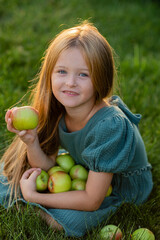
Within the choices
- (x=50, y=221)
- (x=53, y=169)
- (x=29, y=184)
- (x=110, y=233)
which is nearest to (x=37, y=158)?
(x=53, y=169)

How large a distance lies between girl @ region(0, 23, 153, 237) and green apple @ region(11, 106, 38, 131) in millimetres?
39

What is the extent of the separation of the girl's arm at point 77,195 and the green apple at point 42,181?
56 mm

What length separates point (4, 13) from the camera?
5.31 meters

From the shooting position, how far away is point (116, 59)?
7.97ft

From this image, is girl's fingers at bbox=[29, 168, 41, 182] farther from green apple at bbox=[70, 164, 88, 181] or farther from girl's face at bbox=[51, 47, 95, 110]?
girl's face at bbox=[51, 47, 95, 110]

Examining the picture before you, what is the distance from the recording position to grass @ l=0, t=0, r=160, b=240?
221 centimetres

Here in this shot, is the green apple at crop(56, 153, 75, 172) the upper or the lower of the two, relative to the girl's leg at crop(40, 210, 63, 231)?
upper

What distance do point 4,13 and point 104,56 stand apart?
3.73 m

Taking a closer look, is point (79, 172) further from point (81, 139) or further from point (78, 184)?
point (81, 139)

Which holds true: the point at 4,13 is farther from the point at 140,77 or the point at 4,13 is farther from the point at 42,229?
the point at 42,229

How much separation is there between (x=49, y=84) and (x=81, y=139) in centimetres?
44

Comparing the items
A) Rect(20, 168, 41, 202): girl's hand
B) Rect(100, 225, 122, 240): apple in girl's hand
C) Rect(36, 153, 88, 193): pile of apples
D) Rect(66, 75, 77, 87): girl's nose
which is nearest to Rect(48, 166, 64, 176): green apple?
Rect(36, 153, 88, 193): pile of apples

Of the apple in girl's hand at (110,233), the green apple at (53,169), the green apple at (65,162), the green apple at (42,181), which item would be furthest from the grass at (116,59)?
the green apple at (65,162)

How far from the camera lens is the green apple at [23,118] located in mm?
2102
